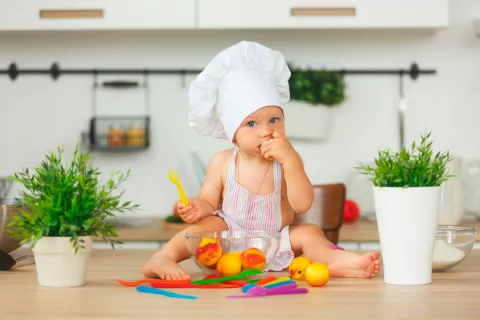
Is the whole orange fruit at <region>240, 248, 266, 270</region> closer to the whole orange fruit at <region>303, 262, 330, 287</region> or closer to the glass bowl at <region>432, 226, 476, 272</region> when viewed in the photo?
the whole orange fruit at <region>303, 262, 330, 287</region>

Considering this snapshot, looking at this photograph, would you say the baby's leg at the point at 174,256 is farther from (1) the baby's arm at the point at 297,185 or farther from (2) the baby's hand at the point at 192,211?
(1) the baby's arm at the point at 297,185

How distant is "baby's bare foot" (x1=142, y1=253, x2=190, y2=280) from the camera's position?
45.4 inches

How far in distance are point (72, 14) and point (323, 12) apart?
0.90 m

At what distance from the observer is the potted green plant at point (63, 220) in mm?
1073

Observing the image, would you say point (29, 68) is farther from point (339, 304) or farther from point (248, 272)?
point (339, 304)

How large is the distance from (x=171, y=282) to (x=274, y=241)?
17cm

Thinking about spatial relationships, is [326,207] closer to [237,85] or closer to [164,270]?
[237,85]

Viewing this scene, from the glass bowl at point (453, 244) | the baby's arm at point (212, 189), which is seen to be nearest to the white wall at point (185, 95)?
the baby's arm at point (212, 189)

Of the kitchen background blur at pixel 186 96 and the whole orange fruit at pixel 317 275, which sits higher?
the kitchen background blur at pixel 186 96

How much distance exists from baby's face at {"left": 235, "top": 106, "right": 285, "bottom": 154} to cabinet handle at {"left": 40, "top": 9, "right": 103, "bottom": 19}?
4.91 feet

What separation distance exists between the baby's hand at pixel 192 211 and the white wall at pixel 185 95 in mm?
1596

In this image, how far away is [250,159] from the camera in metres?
1.50

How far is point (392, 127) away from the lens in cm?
302

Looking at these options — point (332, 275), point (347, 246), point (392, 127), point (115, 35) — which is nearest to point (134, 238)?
point (347, 246)
